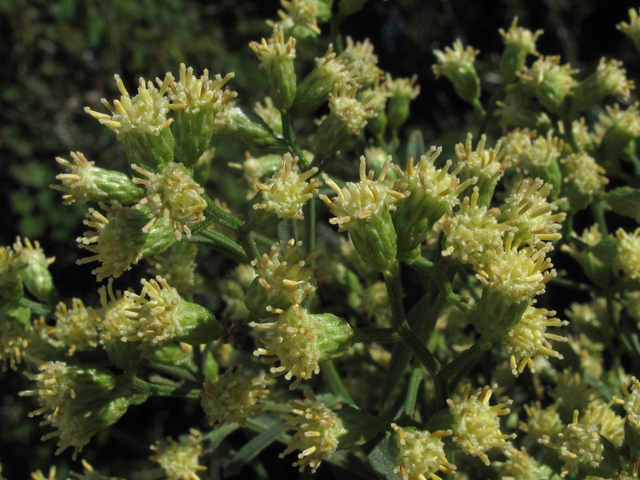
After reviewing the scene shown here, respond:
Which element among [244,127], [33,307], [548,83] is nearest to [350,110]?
[244,127]

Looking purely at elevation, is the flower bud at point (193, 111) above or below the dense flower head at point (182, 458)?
above

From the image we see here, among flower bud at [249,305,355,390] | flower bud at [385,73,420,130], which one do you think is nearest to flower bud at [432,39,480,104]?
flower bud at [385,73,420,130]

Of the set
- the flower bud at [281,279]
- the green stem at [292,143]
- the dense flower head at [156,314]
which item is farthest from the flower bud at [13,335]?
the green stem at [292,143]

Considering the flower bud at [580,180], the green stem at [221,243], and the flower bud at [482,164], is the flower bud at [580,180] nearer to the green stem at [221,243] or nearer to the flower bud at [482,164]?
the flower bud at [482,164]

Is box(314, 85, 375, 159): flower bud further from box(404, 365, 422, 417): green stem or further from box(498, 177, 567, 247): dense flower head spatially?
box(404, 365, 422, 417): green stem

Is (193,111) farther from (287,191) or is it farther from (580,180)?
(580,180)
